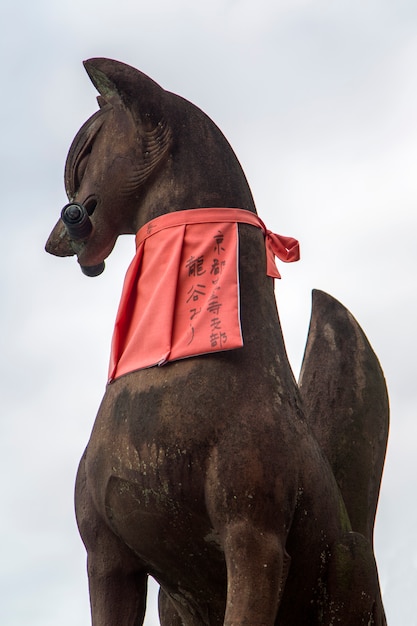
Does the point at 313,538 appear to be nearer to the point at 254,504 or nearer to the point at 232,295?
the point at 254,504

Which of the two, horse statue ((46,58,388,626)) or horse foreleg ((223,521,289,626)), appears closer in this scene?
horse foreleg ((223,521,289,626))

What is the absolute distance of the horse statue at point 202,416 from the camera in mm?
4301

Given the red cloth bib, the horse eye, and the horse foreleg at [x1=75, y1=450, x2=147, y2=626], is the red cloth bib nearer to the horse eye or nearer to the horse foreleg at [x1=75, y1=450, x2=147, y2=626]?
the horse eye

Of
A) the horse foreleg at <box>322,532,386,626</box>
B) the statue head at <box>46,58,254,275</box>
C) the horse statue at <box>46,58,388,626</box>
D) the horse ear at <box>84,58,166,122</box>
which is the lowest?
the horse foreleg at <box>322,532,386,626</box>

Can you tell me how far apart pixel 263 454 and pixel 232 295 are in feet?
2.27

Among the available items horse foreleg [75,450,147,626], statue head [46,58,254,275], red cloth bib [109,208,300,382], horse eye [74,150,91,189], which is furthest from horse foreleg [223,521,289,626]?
horse eye [74,150,91,189]

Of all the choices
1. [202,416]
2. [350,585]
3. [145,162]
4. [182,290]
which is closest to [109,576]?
[202,416]

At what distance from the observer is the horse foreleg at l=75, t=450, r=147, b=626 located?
15.2ft

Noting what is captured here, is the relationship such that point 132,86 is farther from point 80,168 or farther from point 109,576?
point 109,576

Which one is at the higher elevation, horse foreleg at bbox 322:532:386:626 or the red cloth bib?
the red cloth bib

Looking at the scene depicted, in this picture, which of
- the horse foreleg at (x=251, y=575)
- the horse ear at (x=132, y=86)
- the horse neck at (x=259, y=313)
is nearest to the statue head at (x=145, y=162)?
the horse ear at (x=132, y=86)

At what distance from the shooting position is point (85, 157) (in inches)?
205

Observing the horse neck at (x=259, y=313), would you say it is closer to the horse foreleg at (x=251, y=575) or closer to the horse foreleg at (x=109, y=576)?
the horse foreleg at (x=251, y=575)

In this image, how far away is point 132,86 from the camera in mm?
4922
